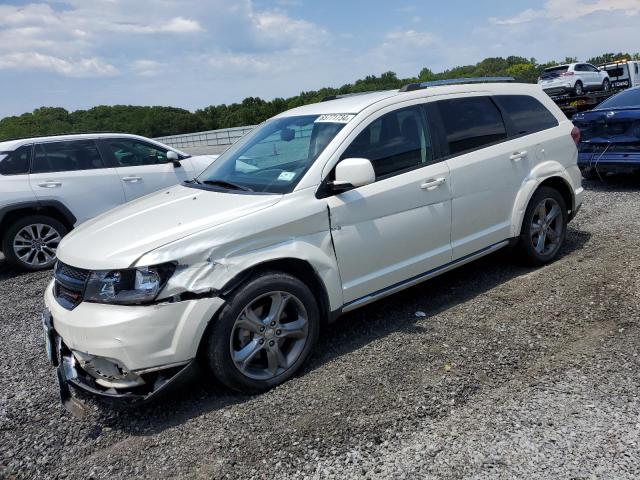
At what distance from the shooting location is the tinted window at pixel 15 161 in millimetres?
7254

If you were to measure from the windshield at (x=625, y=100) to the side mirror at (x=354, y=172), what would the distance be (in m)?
6.85

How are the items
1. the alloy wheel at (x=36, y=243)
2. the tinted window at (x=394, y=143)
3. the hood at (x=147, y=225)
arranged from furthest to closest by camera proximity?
the alloy wheel at (x=36, y=243), the tinted window at (x=394, y=143), the hood at (x=147, y=225)

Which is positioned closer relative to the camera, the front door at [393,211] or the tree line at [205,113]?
the front door at [393,211]

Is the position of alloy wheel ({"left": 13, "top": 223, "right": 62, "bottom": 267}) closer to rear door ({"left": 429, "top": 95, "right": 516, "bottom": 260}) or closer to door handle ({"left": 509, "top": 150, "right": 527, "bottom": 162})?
→ rear door ({"left": 429, "top": 95, "right": 516, "bottom": 260})

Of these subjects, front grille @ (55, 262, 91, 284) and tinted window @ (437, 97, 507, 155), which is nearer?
front grille @ (55, 262, 91, 284)

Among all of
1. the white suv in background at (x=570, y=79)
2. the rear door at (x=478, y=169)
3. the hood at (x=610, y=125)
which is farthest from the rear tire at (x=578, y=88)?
the rear door at (x=478, y=169)

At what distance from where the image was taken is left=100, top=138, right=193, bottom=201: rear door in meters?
7.87

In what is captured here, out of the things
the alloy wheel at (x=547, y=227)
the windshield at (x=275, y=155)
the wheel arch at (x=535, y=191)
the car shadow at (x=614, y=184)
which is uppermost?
the windshield at (x=275, y=155)

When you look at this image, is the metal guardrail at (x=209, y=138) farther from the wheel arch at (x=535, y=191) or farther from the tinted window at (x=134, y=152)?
the wheel arch at (x=535, y=191)

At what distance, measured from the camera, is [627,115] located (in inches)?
324

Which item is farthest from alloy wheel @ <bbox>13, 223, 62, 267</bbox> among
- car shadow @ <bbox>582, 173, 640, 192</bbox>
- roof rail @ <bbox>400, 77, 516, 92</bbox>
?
car shadow @ <bbox>582, 173, 640, 192</bbox>

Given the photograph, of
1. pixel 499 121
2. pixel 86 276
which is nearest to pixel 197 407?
pixel 86 276

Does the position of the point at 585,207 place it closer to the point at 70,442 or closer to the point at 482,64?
the point at 70,442

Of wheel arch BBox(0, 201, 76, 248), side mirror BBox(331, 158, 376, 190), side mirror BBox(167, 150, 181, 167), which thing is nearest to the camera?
side mirror BBox(331, 158, 376, 190)
